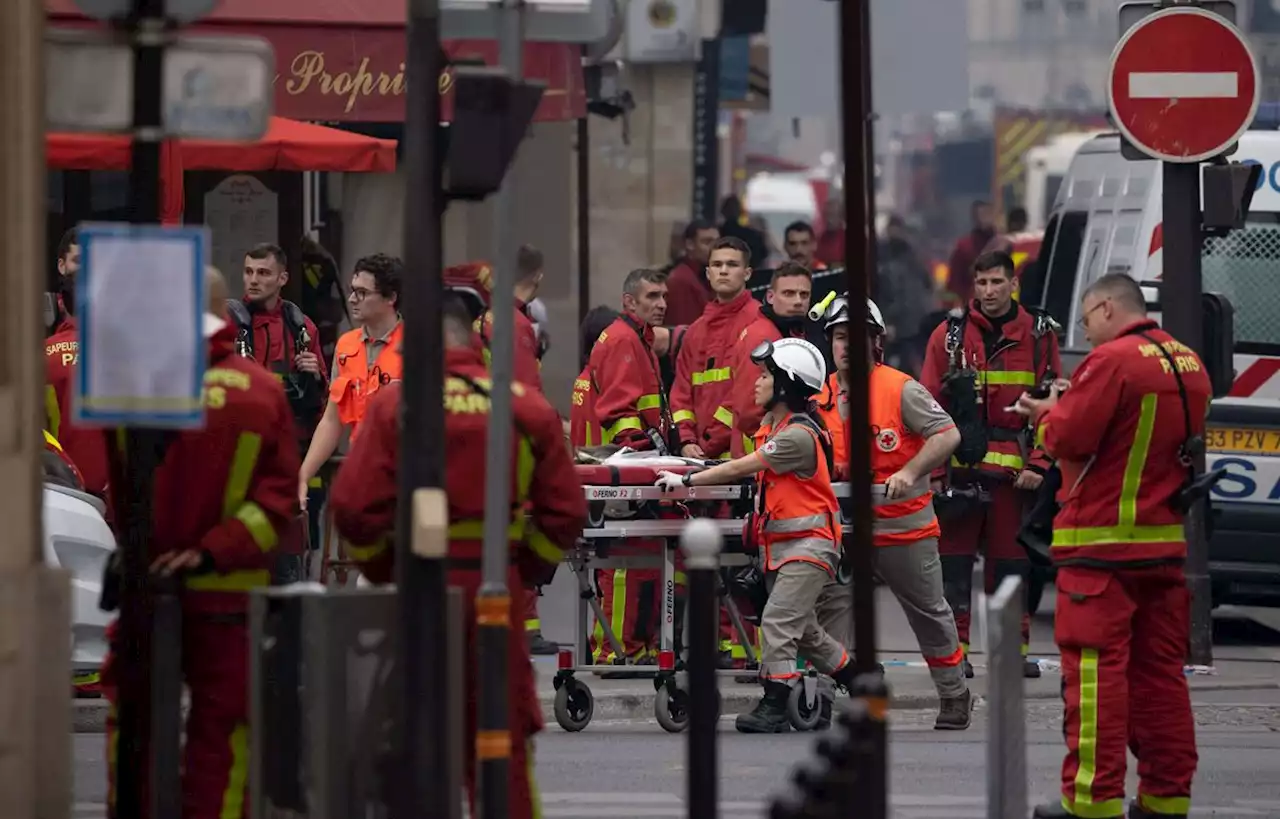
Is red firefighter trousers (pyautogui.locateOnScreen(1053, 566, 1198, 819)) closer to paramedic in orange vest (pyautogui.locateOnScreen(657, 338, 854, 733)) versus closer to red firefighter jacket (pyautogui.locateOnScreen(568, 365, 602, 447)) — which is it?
paramedic in orange vest (pyautogui.locateOnScreen(657, 338, 854, 733))

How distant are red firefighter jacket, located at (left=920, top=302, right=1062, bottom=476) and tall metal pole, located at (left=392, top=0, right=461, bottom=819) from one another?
672 cm

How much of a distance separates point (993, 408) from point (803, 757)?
3.41m

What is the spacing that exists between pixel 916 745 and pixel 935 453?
4.06 ft

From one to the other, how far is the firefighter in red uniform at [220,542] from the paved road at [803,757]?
1646mm

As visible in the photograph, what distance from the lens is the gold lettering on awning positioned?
17.1 metres

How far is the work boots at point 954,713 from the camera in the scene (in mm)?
12039

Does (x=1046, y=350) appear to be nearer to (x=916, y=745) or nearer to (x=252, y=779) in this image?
(x=916, y=745)

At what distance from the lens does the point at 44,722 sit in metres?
8.17

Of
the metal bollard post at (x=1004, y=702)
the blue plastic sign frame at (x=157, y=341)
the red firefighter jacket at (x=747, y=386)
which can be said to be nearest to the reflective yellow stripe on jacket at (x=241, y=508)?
the blue plastic sign frame at (x=157, y=341)

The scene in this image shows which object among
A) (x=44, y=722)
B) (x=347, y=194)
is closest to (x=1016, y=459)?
(x=44, y=722)

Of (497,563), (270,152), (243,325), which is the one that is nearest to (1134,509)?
(497,563)

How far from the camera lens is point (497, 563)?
745cm

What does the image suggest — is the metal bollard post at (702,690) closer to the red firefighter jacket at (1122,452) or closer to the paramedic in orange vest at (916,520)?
the red firefighter jacket at (1122,452)

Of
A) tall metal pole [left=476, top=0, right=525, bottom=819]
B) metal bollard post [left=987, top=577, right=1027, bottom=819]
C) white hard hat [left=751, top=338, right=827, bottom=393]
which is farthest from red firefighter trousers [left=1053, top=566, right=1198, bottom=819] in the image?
tall metal pole [left=476, top=0, right=525, bottom=819]
